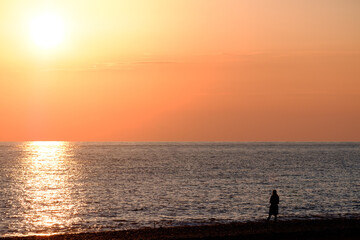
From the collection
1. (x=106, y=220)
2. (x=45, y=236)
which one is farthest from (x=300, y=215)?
(x=45, y=236)

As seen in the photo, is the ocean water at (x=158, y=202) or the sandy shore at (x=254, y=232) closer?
the sandy shore at (x=254, y=232)

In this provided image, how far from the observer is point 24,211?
53531 mm

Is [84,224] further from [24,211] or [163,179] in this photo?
[163,179]

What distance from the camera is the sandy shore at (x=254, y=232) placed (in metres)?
33.1

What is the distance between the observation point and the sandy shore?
1304 inches

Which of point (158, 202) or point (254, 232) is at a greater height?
point (254, 232)

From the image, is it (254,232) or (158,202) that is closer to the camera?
(254,232)

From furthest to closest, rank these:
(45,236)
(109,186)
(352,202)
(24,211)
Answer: (109,186) < (352,202) < (24,211) < (45,236)

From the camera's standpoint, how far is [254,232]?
3522 cm

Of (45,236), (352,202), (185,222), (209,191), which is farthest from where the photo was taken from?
(209,191)

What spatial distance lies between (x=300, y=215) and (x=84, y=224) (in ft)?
60.6

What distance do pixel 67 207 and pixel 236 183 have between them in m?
32.5

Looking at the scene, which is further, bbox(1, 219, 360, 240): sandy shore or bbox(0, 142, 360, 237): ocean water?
bbox(0, 142, 360, 237): ocean water

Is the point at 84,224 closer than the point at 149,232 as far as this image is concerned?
No
